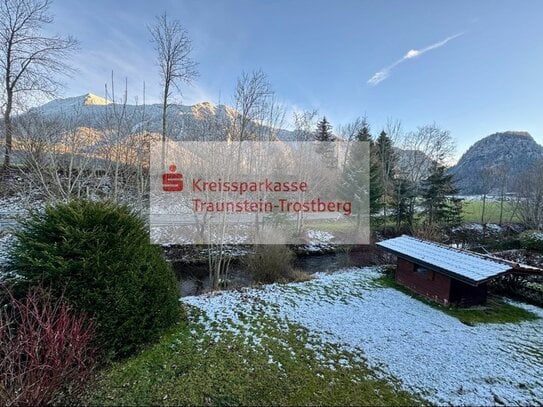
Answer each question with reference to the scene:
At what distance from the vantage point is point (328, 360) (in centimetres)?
443

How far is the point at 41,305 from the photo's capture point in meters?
3.60

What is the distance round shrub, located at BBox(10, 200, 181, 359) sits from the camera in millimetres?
3672

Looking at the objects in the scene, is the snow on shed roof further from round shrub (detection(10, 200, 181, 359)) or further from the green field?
the green field

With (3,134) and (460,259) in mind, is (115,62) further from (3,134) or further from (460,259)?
(460,259)

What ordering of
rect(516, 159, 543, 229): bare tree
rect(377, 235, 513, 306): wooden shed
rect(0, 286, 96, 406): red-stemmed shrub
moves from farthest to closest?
1. rect(516, 159, 543, 229): bare tree
2. rect(377, 235, 513, 306): wooden shed
3. rect(0, 286, 96, 406): red-stemmed shrub

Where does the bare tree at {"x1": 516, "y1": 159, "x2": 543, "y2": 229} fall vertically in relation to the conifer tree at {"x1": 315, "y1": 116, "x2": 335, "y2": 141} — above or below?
below

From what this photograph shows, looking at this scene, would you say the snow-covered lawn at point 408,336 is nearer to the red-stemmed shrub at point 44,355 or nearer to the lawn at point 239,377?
the lawn at point 239,377

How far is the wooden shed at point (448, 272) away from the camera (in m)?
6.64

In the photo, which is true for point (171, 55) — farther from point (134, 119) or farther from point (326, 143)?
point (326, 143)

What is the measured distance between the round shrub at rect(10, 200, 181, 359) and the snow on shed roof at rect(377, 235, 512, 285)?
274 inches

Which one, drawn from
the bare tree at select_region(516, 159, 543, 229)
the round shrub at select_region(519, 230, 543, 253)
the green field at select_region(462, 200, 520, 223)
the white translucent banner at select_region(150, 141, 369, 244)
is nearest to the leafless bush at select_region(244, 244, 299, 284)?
the white translucent banner at select_region(150, 141, 369, 244)

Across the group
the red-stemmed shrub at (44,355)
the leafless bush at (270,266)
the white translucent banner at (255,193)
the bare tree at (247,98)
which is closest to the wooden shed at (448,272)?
the leafless bush at (270,266)

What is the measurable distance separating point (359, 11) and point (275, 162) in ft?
29.5

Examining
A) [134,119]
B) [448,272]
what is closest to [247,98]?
[134,119]
